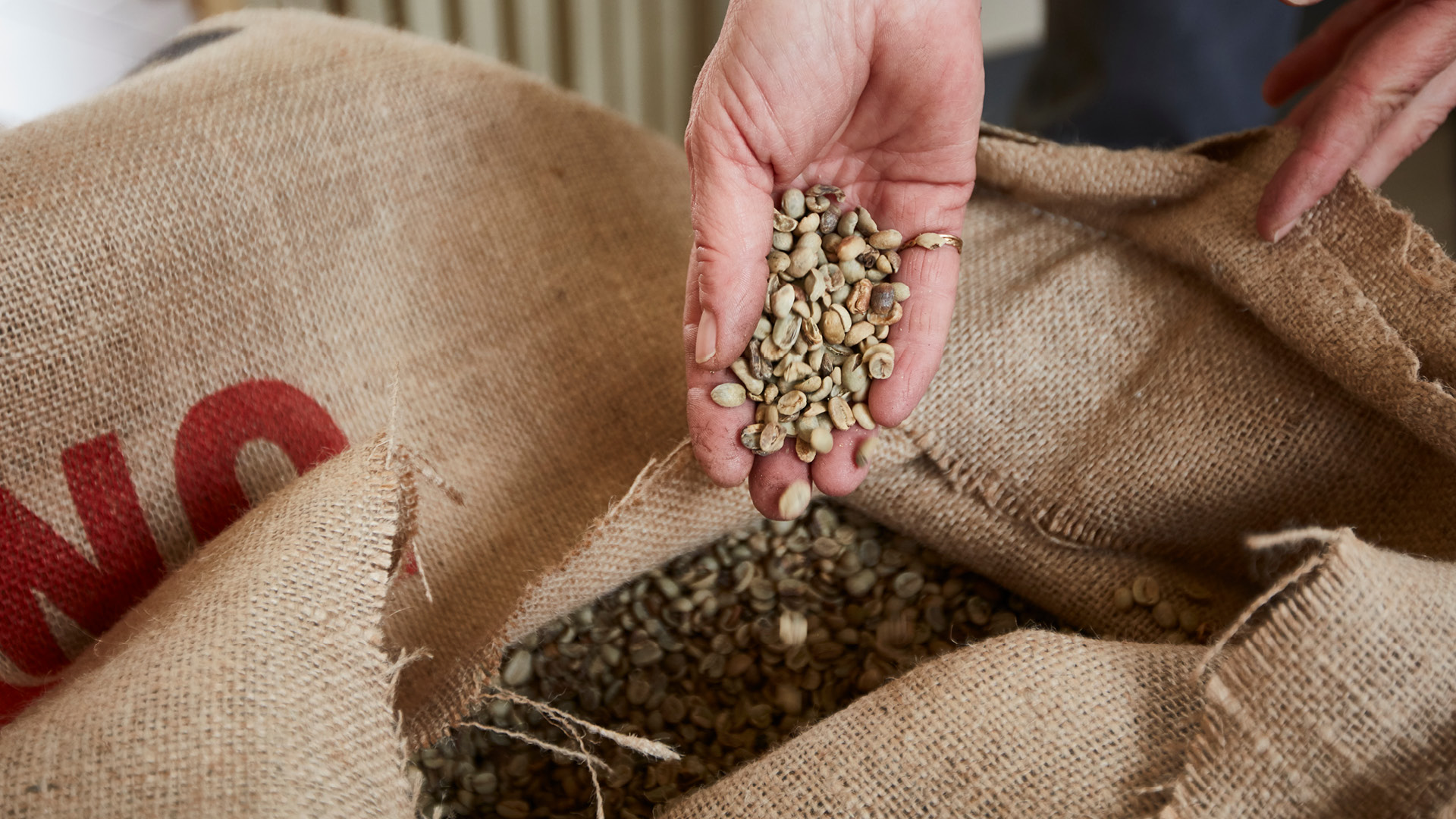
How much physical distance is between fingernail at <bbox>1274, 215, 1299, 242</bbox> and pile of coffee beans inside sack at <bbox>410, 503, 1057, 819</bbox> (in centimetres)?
56

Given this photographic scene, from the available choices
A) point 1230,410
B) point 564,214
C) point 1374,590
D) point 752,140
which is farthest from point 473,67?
point 1374,590

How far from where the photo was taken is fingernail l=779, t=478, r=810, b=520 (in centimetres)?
107

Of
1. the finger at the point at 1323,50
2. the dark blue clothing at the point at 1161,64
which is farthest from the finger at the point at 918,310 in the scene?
the dark blue clothing at the point at 1161,64

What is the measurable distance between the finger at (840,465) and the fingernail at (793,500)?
0.03 metres

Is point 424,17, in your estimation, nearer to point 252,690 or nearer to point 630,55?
point 630,55

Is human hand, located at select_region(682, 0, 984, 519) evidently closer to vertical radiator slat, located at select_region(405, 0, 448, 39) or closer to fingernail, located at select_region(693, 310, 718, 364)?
fingernail, located at select_region(693, 310, 718, 364)

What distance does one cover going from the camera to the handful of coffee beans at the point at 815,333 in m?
1.04

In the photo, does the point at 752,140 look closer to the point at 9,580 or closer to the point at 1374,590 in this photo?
the point at 1374,590

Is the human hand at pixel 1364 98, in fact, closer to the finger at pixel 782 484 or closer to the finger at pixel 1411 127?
the finger at pixel 1411 127

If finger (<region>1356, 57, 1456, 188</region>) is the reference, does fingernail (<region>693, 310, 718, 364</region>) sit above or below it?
below

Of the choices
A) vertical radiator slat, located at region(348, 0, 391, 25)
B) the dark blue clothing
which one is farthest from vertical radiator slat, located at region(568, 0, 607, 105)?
the dark blue clothing

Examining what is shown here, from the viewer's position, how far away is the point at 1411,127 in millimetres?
1274

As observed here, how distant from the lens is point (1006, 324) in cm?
122

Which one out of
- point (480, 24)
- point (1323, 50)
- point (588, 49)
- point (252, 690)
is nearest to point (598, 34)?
point (588, 49)
